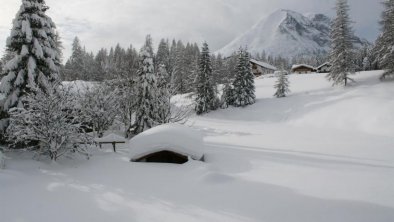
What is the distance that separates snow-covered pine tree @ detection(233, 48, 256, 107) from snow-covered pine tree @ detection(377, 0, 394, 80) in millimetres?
19285

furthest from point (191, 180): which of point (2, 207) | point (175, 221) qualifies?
point (2, 207)

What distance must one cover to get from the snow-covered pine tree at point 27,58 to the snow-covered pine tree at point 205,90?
104 feet

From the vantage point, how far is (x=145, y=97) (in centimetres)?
3184

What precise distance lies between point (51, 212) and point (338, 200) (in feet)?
30.9

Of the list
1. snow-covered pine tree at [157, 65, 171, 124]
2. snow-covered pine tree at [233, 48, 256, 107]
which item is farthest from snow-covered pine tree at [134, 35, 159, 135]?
snow-covered pine tree at [233, 48, 256, 107]

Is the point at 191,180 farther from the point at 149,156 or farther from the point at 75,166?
the point at 75,166

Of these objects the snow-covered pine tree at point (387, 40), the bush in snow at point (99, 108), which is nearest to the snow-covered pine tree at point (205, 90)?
the bush in snow at point (99, 108)

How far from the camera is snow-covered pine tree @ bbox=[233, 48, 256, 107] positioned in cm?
5009

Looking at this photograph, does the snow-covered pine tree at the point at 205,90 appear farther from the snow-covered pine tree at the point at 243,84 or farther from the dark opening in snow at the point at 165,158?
the dark opening in snow at the point at 165,158

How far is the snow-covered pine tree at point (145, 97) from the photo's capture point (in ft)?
103

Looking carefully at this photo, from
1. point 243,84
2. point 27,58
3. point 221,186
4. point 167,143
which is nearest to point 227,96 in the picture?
point 243,84

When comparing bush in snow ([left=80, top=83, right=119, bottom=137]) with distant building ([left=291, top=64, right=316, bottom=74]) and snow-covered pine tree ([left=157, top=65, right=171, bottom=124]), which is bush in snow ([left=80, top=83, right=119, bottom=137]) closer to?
snow-covered pine tree ([left=157, top=65, right=171, bottom=124])

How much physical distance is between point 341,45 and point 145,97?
103 ft

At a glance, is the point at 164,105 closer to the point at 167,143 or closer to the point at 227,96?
the point at 167,143
